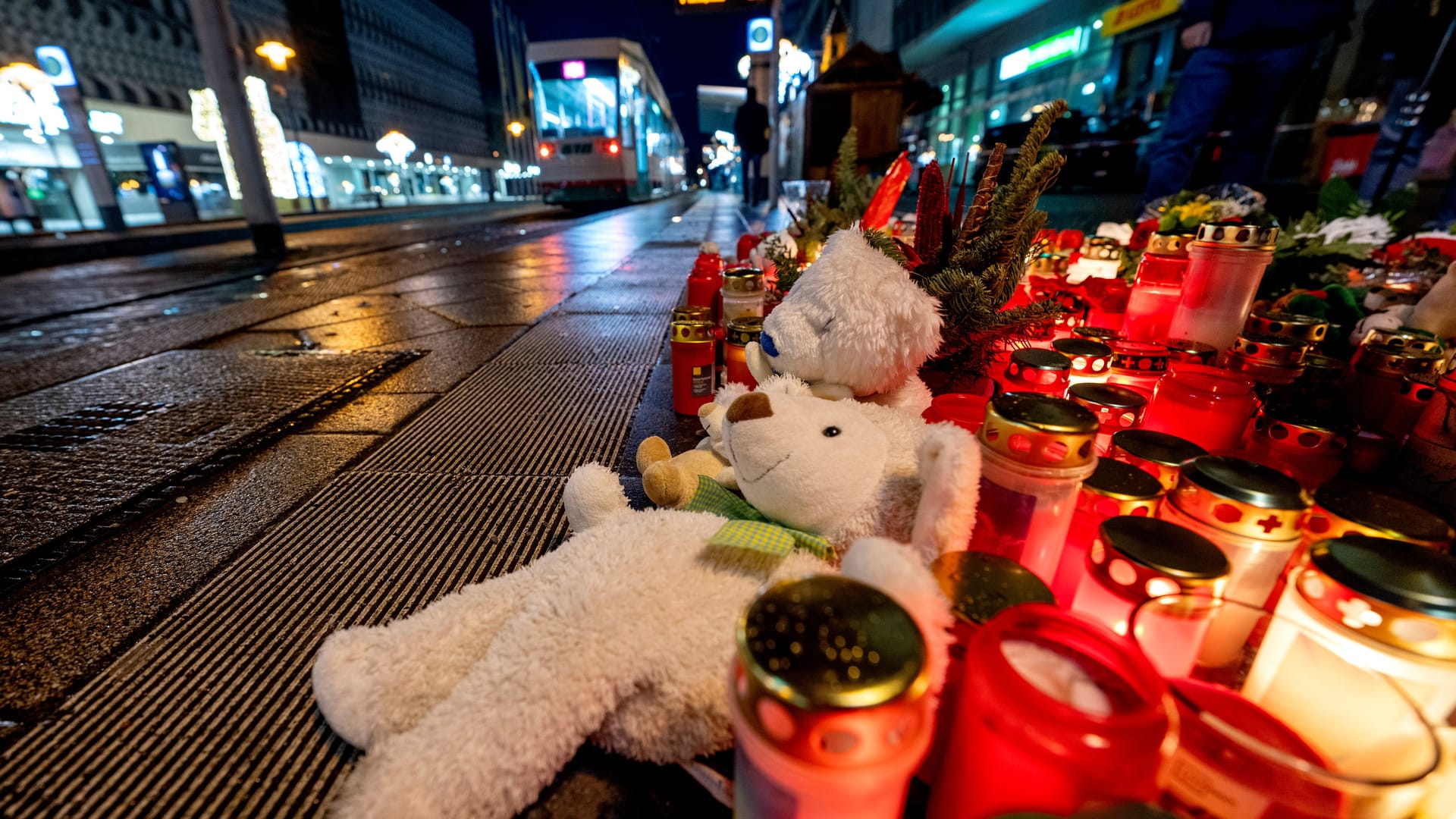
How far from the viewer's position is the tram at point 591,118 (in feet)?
32.4

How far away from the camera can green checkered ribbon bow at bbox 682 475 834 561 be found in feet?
2.10

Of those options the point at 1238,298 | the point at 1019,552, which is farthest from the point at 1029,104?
the point at 1019,552

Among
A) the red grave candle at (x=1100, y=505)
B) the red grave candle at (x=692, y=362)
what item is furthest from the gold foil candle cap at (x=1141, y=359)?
the red grave candle at (x=692, y=362)

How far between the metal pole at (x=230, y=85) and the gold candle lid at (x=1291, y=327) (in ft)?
24.0

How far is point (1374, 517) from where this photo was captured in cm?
55

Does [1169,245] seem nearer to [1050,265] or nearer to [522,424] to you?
[1050,265]

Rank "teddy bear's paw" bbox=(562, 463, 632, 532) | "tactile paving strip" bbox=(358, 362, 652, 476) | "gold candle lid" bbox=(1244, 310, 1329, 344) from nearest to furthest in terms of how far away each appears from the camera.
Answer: "teddy bear's paw" bbox=(562, 463, 632, 532) → "gold candle lid" bbox=(1244, 310, 1329, 344) → "tactile paving strip" bbox=(358, 362, 652, 476)

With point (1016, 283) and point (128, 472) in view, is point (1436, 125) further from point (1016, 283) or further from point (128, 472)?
point (128, 472)

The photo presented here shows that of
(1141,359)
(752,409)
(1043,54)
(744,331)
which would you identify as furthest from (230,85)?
(1043,54)

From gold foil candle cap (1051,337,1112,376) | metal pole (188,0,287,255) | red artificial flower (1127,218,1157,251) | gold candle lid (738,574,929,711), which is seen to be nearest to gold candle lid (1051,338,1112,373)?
gold foil candle cap (1051,337,1112,376)

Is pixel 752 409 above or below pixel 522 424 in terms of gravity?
above

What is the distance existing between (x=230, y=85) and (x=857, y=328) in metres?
7.12

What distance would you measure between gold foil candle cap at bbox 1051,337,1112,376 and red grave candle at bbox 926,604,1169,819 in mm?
651

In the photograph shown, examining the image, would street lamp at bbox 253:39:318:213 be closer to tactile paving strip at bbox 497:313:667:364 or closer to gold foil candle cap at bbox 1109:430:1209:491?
tactile paving strip at bbox 497:313:667:364
